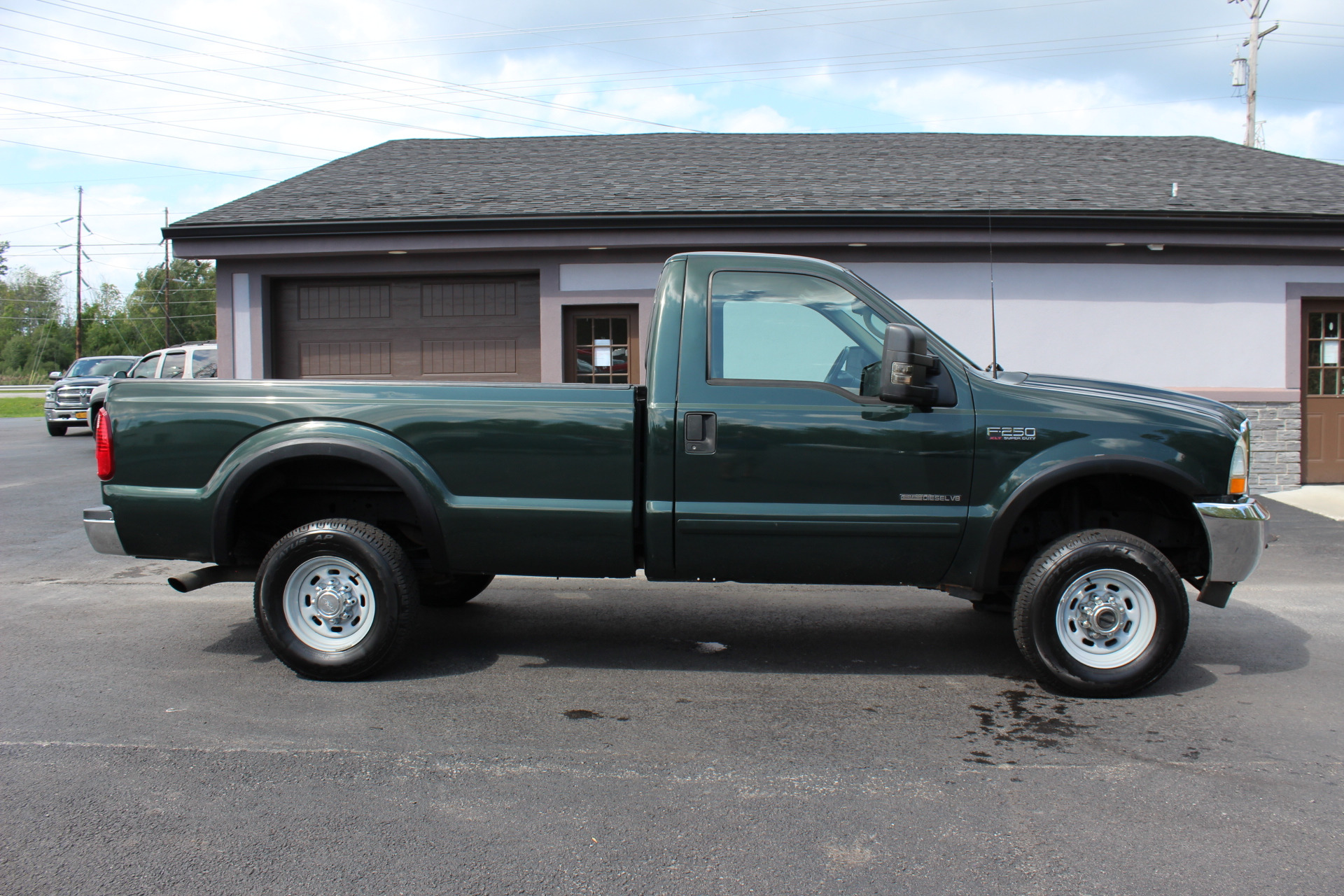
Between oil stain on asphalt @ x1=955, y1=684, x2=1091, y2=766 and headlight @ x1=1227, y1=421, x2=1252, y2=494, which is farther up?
headlight @ x1=1227, y1=421, x2=1252, y2=494

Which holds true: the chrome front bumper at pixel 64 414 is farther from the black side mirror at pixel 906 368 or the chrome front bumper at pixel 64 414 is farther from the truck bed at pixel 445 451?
the black side mirror at pixel 906 368

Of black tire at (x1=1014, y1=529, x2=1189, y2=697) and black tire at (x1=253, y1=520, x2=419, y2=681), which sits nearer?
black tire at (x1=1014, y1=529, x2=1189, y2=697)

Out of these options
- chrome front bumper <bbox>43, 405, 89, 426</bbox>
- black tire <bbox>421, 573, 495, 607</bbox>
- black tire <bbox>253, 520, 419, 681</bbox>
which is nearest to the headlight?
black tire <bbox>253, 520, 419, 681</bbox>

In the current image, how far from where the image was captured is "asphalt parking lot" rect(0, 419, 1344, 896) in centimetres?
293

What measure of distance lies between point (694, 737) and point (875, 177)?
1013 cm

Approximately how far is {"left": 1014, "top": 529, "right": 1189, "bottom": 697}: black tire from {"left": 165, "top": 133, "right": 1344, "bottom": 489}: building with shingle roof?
7065mm

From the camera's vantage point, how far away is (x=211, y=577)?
16.3 feet

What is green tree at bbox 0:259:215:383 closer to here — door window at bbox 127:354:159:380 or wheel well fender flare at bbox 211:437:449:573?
door window at bbox 127:354:159:380

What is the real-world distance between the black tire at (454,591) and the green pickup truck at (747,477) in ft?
4.09

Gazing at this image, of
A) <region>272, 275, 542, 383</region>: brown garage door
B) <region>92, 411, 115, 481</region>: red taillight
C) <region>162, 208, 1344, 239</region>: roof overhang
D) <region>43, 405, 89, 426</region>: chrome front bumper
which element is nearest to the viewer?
<region>92, 411, 115, 481</region>: red taillight

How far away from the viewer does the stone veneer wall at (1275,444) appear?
11.5 m

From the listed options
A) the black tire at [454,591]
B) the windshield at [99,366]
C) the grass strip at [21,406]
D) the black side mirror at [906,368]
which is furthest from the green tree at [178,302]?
the black side mirror at [906,368]

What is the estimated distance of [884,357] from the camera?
14.5 ft

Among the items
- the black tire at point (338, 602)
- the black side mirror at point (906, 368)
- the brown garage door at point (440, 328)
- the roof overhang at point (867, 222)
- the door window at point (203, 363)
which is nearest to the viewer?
the black side mirror at point (906, 368)
